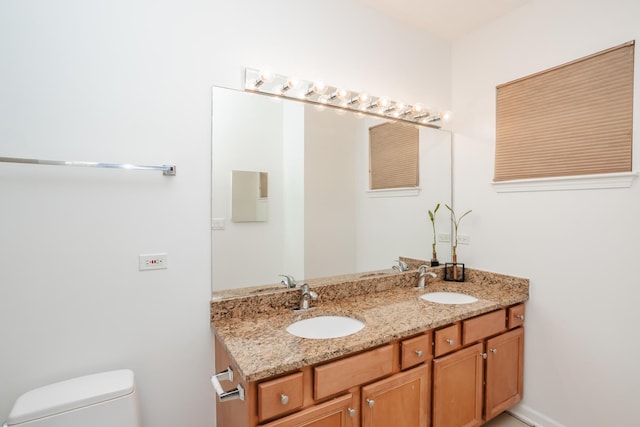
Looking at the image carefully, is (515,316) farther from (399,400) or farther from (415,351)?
(399,400)

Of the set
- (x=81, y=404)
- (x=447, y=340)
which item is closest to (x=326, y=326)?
(x=447, y=340)

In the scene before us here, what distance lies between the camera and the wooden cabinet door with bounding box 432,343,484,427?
1665mm

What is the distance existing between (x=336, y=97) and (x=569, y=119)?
1.42 m

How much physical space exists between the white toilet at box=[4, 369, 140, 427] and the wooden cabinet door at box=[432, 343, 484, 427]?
1.42 metres

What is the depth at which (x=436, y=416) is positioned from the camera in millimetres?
1653

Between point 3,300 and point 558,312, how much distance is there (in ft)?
9.28

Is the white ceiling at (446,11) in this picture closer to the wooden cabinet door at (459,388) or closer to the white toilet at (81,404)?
the wooden cabinet door at (459,388)

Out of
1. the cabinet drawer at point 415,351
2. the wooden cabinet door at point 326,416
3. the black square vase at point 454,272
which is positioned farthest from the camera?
the black square vase at point 454,272

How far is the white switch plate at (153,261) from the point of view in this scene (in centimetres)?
145

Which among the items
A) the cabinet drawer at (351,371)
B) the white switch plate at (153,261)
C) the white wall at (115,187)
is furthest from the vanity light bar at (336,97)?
the cabinet drawer at (351,371)

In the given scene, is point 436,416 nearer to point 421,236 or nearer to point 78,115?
point 421,236

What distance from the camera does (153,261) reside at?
1476 mm

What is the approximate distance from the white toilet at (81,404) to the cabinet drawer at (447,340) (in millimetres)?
1403

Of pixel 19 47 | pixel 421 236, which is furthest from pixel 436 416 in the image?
pixel 19 47
